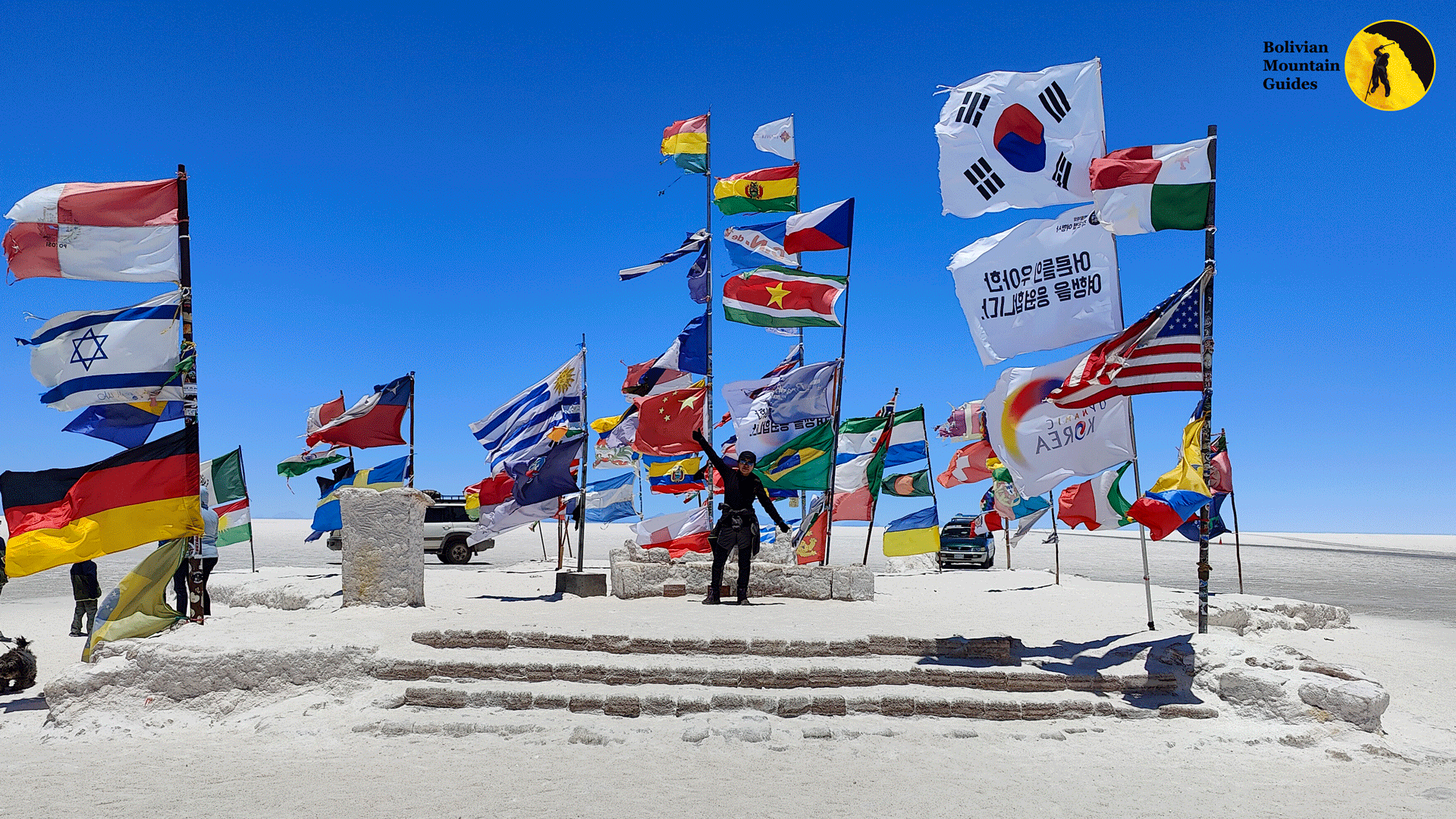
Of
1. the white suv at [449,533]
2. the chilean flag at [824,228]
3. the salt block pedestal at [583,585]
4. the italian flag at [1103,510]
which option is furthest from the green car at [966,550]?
the salt block pedestal at [583,585]

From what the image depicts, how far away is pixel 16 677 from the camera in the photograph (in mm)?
8680

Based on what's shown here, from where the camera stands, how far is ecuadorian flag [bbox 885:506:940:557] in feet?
53.7

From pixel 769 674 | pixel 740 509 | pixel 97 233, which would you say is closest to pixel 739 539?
pixel 740 509

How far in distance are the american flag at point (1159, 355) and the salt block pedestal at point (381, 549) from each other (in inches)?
309

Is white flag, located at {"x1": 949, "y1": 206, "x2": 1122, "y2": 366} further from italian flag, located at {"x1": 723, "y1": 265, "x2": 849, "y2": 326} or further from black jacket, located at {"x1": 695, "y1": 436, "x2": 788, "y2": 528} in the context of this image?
italian flag, located at {"x1": 723, "y1": 265, "x2": 849, "y2": 326}

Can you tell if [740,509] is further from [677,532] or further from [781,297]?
[781,297]

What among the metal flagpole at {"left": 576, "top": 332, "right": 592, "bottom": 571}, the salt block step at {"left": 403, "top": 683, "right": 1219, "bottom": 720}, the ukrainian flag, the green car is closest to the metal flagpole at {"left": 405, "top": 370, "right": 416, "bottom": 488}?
the ukrainian flag

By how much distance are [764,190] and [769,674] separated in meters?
10.8

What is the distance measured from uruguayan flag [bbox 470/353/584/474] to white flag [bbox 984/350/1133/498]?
8555mm

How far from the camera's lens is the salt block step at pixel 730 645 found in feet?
26.8

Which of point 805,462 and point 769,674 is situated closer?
point 769,674

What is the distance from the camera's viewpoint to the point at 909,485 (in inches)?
739

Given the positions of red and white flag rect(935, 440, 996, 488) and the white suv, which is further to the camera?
the white suv

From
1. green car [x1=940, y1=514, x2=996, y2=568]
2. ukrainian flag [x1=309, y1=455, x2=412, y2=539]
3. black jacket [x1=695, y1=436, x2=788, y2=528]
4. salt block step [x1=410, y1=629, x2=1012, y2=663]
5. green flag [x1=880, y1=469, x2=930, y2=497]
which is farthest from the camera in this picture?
green car [x1=940, y1=514, x2=996, y2=568]
